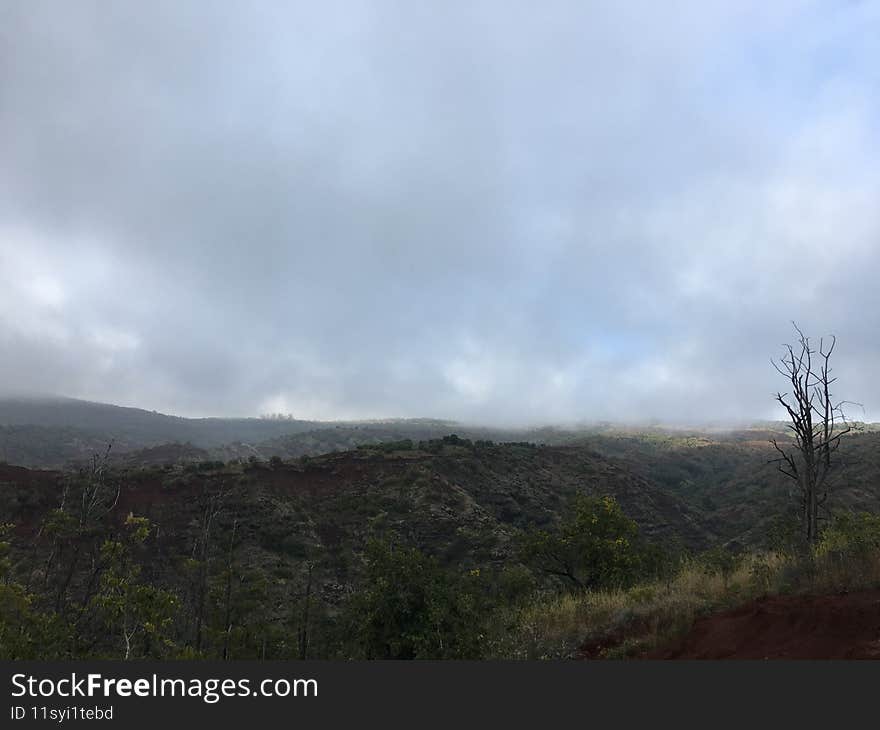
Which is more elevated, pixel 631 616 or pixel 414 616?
pixel 414 616

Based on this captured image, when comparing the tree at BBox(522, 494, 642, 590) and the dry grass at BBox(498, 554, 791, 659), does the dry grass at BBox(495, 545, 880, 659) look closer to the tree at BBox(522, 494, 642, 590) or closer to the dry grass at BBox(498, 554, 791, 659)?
the dry grass at BBox(498, 554, 791, 659)

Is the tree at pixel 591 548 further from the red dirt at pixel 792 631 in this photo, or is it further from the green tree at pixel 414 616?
the green tree at pixel 414 616

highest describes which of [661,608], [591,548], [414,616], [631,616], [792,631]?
[792,631]

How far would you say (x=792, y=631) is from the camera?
6656mm

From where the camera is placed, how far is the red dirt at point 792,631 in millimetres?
6008

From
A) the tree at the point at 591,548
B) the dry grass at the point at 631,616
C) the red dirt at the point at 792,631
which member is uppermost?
the red dirt at the point at 792,631

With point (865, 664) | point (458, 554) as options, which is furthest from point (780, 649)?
point (458, 554)

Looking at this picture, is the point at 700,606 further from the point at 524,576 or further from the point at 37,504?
the point at 37,504

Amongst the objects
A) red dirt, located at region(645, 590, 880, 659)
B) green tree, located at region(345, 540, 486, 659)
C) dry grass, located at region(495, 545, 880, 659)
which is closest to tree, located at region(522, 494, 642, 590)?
dry grass, located at region(495, 545, 880, 659)

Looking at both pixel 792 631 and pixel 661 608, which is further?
pixel 661 608

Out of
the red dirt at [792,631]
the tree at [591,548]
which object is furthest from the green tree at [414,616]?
the tree at [591,548]

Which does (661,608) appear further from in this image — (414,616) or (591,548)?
(591,548)

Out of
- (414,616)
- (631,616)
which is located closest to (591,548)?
(631,616)

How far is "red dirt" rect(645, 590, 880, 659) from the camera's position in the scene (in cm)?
601
